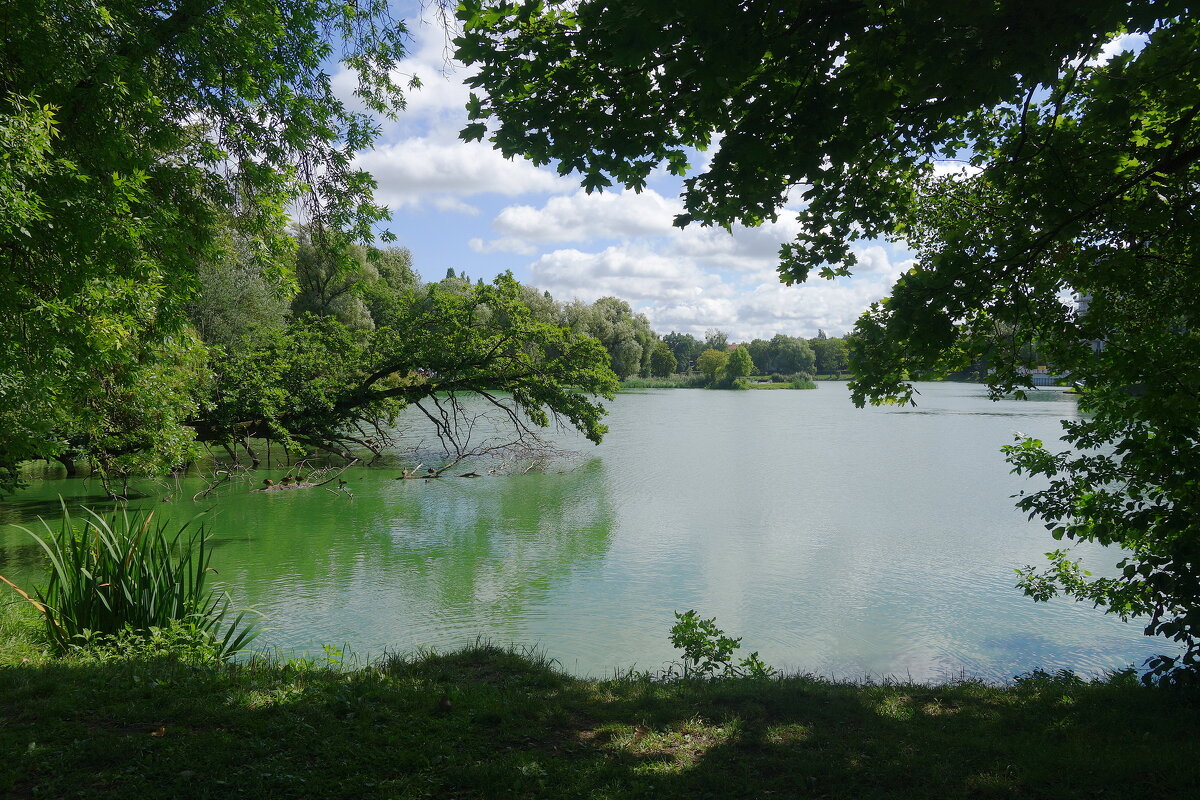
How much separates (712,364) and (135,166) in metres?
85.3

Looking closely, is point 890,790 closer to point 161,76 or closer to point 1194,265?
point 1194,265

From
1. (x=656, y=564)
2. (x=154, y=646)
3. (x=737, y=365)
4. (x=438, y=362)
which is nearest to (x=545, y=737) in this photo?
(x=154, y=646)

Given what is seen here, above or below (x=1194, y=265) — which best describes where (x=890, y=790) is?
below

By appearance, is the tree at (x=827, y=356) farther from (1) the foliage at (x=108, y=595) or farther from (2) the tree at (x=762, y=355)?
(1) the foliage at (x=108, y=595)

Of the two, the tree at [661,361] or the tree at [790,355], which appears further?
the tree at [790,355]

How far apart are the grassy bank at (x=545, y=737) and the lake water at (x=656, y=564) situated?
6.87 feet

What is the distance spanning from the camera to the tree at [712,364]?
86.1 metres

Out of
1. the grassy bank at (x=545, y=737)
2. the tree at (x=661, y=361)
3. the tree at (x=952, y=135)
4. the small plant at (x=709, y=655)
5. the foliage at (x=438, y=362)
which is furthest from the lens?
the tree at (x=661, y=361)

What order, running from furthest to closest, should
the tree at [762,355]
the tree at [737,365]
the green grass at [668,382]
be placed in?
the tree at [762,355], the tree at [737,365], the green grass at [668,382]

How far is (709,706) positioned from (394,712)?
6.39 feet

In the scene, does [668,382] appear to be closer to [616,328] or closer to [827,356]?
[616,328]

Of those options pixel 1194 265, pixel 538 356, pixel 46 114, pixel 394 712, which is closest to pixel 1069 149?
pixel 1194 265

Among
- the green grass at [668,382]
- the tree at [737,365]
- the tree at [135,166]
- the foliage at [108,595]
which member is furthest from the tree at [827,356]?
the foliage at [108,595]

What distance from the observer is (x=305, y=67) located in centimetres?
860
